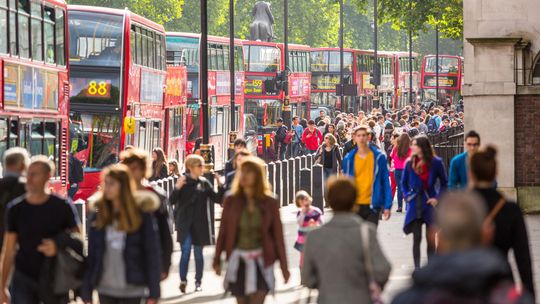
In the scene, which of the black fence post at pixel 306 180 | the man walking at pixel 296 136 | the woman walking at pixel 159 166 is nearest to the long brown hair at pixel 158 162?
the woman walking at pixel 159 166

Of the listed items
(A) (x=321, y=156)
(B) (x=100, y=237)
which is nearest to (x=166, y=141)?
(A) (x=321, y=156)

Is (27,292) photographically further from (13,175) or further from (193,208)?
(193,208)

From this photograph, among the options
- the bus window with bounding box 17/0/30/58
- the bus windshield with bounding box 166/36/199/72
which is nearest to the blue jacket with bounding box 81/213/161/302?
the bus window with bounding box 17/0/30/58

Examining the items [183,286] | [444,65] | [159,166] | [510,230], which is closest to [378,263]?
[510,230]

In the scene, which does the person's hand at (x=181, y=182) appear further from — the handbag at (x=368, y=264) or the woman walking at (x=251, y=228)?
the handbag at (x=368, y=264)

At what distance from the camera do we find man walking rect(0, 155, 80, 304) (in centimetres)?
867

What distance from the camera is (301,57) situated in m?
58.5

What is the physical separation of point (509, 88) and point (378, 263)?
55.2 feet

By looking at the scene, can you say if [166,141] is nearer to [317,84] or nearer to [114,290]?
[114,290]

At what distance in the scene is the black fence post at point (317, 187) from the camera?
25.5 meters

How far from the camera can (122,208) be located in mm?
8195

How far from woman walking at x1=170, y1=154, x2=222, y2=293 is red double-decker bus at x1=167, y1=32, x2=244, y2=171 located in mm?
22805

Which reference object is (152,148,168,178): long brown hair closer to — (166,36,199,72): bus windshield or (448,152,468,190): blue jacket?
(448,152,468,190): blue jacket

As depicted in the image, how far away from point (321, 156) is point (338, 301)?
58.4ft
